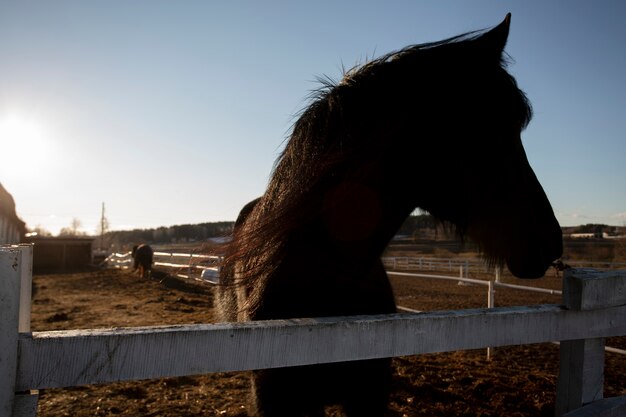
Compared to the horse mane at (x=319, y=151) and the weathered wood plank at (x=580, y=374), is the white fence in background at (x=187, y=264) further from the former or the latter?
the weathered wood plank at (x=580, y=374)

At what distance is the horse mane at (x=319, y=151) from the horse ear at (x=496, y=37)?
0.05 meters

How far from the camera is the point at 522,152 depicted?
1.89 m

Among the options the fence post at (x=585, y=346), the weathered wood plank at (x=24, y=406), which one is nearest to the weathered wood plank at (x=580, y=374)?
the fence post at (x=585, y=346)

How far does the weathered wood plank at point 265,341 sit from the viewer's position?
3.50ft

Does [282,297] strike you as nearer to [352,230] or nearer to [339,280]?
[339,280]

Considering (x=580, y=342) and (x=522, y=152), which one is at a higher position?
(x=522, y=152)

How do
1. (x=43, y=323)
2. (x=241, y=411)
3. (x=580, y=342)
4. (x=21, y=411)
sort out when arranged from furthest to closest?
(x=43, y=323), (x=241, y=411), (x=580, y=342), (x=21, y=411)

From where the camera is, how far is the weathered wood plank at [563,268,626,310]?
1.69 m

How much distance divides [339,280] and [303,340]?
2.18ft

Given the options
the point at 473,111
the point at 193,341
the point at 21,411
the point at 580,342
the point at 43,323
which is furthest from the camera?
the point at 43,323

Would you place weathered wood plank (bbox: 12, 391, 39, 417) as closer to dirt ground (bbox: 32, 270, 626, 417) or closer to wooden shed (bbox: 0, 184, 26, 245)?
dirt ground (bbox: 32, 270, 626, 417)

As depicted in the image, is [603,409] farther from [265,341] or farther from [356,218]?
[265,341]

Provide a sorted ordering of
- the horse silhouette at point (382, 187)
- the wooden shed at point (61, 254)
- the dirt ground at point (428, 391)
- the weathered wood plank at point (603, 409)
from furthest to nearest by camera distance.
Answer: the wooden shed at point (61, 254) < the dirt ground at point (428, 391) < the horse silhouette at point (382, 187) < the weathered wood plank at point (603, 409)

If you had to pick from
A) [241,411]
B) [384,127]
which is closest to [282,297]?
[384,127]
